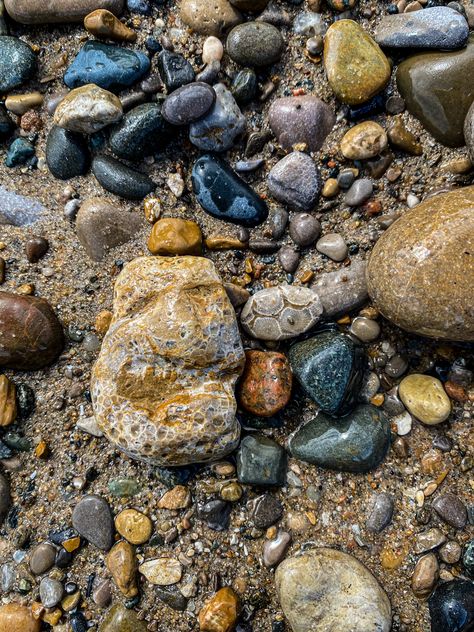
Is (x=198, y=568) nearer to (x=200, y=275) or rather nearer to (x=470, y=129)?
(x=200, y=275)

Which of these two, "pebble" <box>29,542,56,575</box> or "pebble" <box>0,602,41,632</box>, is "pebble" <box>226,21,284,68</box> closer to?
"pebble" <box>29,542,56,575</box>

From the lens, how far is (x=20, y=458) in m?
3.05

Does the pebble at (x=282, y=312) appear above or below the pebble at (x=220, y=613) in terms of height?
above

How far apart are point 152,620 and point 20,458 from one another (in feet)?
4.47

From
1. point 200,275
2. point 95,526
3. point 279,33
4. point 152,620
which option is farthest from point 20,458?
point 279,33

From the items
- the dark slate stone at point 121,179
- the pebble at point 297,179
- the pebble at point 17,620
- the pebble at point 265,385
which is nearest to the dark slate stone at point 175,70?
the dark slate stone at point 121,179

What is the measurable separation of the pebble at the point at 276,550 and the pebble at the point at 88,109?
2.96 metres

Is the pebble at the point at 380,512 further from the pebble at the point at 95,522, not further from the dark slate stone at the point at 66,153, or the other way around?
the dark slate stone at the point at 66,153

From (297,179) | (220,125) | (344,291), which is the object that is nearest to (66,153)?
(220,125)

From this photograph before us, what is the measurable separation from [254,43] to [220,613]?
3.61m

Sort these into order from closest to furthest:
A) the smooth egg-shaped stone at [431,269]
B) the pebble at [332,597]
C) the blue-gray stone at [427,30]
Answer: the smooth egg-shaped stone at [431,269] → the pebble at [332,597] → the blue-gray stone at [427,30]

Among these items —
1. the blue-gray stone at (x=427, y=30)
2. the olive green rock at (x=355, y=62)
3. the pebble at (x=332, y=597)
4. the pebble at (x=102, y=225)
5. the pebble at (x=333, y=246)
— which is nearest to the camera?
the pebble at (x=332, y=597)

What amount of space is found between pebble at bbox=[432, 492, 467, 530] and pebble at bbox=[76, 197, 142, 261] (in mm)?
2671

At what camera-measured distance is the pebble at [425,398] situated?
2.78m
